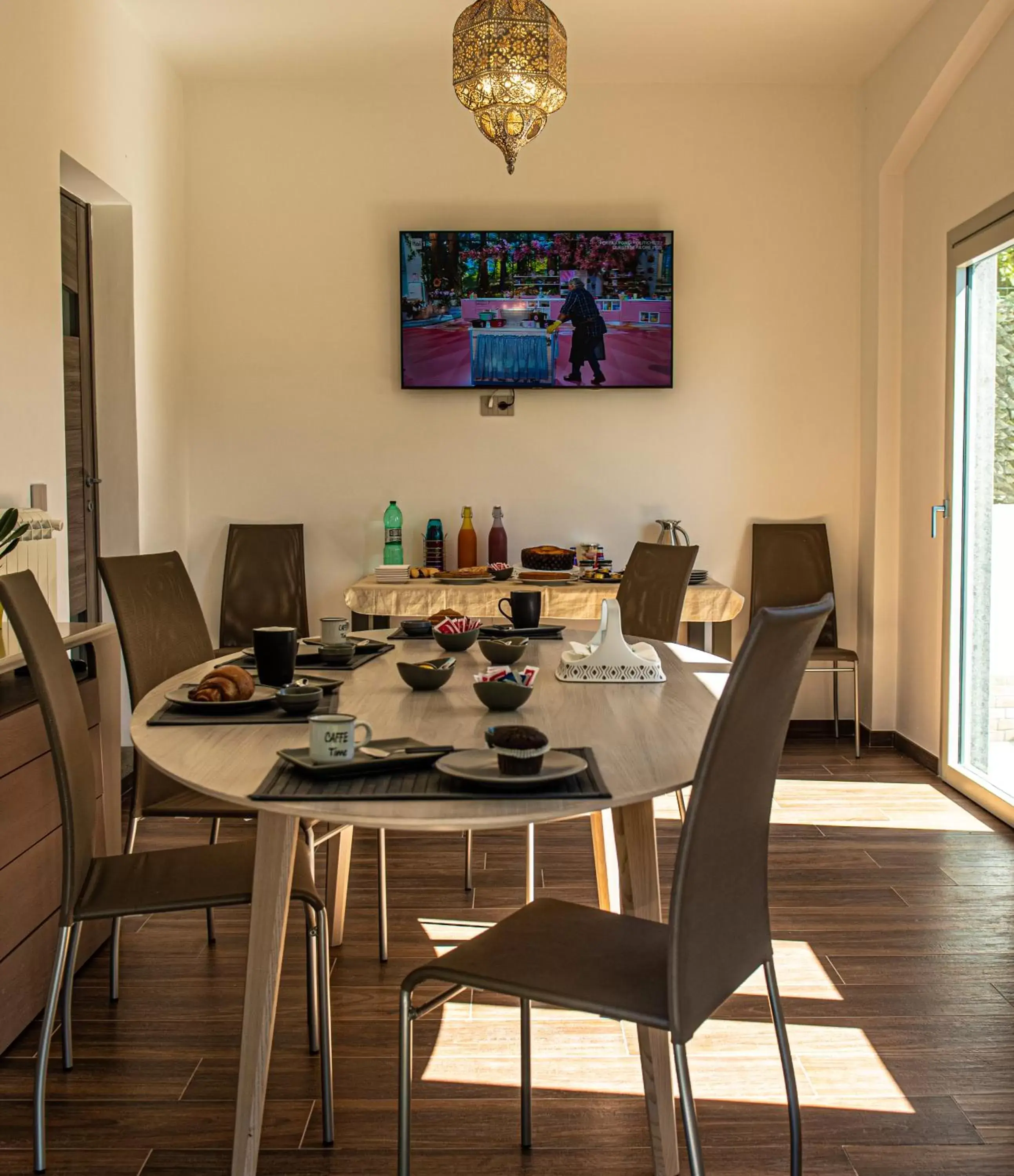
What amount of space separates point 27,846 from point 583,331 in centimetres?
353

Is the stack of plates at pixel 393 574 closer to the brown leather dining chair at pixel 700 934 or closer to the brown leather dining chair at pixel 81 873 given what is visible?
the brown leather dining chair at pixel 81 873

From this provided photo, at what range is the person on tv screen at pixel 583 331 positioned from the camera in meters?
5.20

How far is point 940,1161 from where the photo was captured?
6.39ft

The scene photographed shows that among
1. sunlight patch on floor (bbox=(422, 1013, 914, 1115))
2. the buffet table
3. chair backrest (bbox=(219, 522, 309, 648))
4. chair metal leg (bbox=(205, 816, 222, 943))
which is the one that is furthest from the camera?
chair backrest (bbox=(219, 522, 309, 648))

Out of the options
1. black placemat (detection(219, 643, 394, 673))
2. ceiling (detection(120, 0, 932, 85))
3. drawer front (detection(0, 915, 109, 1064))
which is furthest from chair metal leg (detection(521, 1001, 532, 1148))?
ceiling (detection(120, 0, 932, 85))

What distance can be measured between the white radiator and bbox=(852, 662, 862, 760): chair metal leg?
10.6 ft

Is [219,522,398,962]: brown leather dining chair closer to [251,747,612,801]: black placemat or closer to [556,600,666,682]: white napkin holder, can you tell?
[556,600,666,682]: white napkin holder

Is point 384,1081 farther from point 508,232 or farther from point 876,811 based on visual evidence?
point 508,232

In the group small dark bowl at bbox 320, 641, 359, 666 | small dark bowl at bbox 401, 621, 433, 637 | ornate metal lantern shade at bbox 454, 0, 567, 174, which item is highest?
ornate metal lantern shade at bbox 454, 0, 567, 174

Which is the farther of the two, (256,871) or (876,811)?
(876,811)

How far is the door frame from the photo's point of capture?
4340mm

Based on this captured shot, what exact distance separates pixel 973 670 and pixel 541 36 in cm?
278

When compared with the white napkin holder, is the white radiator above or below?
above

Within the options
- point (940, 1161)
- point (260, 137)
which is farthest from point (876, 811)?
point (260, 137)
